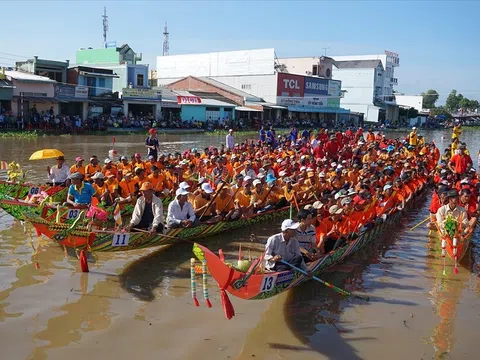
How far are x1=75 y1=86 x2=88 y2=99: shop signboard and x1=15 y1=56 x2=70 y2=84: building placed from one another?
5.81ft

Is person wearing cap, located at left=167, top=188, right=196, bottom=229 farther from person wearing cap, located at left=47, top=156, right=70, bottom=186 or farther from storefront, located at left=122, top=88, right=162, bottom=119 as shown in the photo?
storefront, located at left=122, top=88, right=162, bottom=119

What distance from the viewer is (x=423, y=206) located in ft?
45.5

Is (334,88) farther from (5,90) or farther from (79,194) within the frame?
(79,194)

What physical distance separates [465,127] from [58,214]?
6974 cm

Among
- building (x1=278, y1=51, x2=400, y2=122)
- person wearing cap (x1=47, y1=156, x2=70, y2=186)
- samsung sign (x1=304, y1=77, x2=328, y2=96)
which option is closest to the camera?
person wearing cap (x1=47, y1=156, x2=70, y2=186)

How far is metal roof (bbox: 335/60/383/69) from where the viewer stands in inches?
2488

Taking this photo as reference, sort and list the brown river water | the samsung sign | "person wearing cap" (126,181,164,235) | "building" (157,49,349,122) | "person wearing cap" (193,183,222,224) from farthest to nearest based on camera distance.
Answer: the samsung sign < "building" (157,49,349,122) < "person wearing cap" (193,183,222,224) < "person wearing cap" (126,181,164,235) < the brown river water

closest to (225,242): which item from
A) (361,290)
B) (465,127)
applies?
(361,290)

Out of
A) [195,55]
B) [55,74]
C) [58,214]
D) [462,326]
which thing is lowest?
[462,326]

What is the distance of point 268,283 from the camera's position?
18.1 feet

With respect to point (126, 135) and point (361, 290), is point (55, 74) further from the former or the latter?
point (361, 290)

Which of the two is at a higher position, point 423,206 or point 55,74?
point 55,74

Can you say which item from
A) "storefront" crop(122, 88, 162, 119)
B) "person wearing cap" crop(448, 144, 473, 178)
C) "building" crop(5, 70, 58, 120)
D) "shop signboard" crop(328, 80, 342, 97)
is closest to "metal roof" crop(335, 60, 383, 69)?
"shop signboard" crop(328, 80, 342, 97)

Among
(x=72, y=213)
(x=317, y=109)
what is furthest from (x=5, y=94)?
(x=317, y=109)
